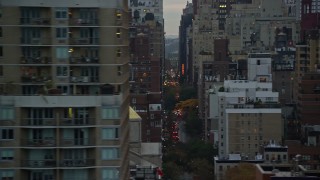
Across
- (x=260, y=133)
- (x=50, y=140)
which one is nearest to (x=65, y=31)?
(x=50, y=140)

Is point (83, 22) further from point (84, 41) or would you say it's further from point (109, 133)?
point (109, 133)

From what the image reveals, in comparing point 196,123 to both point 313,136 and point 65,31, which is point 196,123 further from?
point 65,31

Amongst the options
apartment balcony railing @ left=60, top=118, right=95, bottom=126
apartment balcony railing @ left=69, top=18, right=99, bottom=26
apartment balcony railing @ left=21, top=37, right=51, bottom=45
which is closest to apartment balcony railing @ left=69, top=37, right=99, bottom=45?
apartment balcony railing @ left=69, top=18, right=99, bottom=26

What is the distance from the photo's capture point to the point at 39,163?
3397 cm

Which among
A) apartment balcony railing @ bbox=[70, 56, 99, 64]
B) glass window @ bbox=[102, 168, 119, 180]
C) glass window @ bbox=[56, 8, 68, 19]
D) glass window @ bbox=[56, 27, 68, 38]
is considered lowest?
glass window @ bbox=[102, 168, 119, 180]

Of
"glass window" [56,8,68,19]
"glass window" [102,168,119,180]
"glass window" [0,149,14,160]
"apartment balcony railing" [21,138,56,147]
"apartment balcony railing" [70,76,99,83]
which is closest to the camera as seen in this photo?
"glass window" [0,149,14,160]

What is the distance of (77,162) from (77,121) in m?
1.41

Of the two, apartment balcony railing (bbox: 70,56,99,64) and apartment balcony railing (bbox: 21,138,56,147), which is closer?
apartment balcony railing (bbox: 21,138,56,147)

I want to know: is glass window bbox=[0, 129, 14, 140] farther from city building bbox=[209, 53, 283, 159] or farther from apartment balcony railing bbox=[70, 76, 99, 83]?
city building bbox=[209, 53, 283, 159]

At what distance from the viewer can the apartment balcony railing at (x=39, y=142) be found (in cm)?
3394

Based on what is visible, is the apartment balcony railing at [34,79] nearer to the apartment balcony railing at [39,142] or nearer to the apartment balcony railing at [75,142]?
the apartment balcony railing at [39,142]

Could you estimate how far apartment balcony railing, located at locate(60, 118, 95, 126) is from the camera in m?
34.0

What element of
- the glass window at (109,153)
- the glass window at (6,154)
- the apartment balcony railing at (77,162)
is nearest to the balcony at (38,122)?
the glass window at (6,154)

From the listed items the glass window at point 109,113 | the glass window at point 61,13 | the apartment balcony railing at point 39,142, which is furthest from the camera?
the glass window at point 61,13
